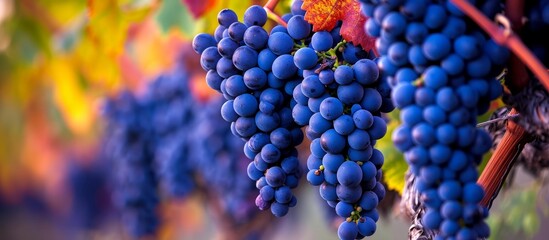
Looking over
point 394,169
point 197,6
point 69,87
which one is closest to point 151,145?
point 69,87

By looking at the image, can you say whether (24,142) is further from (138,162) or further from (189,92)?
(189,92)

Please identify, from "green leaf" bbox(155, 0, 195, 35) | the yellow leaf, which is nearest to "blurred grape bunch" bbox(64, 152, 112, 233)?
the yellow leaf

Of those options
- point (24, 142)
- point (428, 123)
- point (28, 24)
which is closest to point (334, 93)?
point (428, 123)

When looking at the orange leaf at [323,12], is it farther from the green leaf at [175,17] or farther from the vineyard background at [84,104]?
the green leaf at [175,17]

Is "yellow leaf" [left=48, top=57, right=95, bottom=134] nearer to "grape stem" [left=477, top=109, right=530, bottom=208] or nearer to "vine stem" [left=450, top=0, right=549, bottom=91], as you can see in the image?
"grape stem" [left=477, top=109, right=530, bottom=208]

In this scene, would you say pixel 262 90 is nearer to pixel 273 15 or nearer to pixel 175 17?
pixel 273 15

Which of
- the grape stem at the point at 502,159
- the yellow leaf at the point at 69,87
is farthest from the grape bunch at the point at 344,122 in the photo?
the yellow leaf at the point at 69,87
